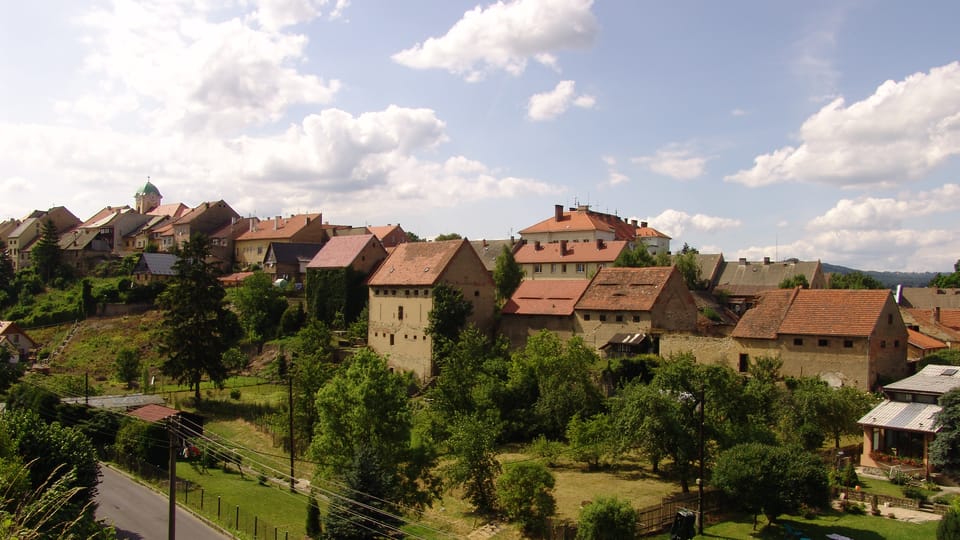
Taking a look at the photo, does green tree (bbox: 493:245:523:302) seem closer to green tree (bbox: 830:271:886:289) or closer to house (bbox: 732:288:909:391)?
house (bbox: 732:288:909:391)

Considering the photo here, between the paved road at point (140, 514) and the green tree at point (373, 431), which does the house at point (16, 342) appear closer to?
the paved road at point (140, 514)

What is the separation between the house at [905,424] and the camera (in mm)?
32031

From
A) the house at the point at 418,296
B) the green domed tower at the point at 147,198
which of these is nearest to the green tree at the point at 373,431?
the house at the point at 418,296

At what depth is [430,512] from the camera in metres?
31.6

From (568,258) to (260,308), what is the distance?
108 ft

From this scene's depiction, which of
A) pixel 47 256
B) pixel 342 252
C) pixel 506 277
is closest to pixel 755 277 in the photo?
pixel 506 277

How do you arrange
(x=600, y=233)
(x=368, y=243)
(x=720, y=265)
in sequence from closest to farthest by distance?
(x=368, y=243)
(x=720, y=265)
(x=600, y=233)

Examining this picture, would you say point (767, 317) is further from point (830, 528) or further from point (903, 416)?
point (830, 528)

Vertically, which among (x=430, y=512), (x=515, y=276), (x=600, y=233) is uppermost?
(x=600, y=233)

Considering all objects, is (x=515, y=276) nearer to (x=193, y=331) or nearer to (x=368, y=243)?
(x=368, y=243)

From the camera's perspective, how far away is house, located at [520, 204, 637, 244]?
87.6 metres

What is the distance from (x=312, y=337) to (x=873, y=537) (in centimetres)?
4009

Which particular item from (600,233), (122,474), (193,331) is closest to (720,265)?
(600,233)

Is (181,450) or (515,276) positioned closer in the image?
(181,450)
